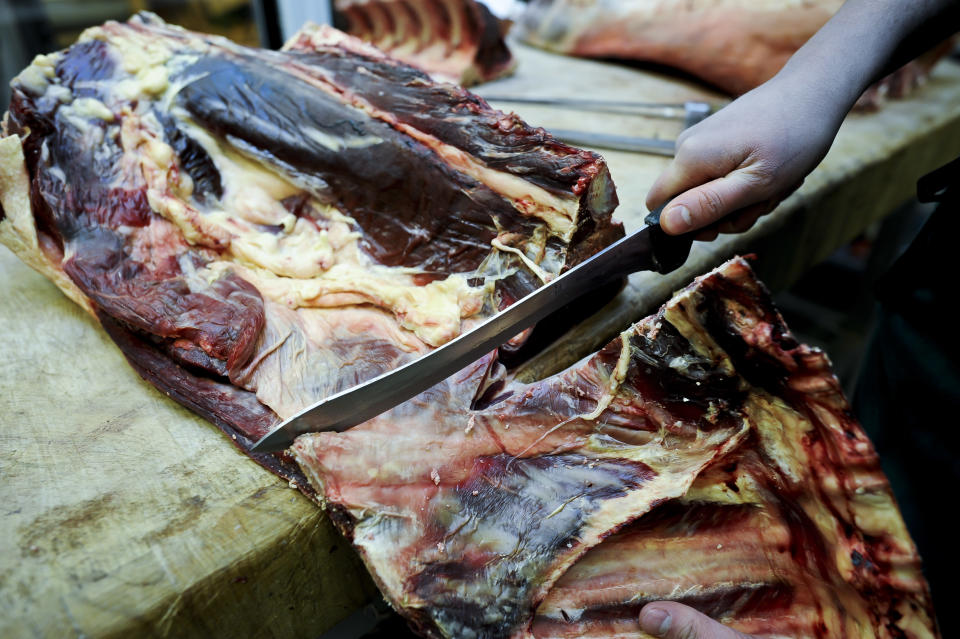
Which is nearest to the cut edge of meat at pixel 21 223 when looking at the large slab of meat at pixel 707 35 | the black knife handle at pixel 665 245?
the black knife handle at pixel 665 245

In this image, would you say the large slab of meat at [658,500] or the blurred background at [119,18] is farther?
the blurred background at [119,18]

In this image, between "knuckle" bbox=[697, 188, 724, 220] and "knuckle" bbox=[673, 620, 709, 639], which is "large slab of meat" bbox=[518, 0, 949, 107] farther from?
"knuckle" bbox=[673, 620, 709, 639]

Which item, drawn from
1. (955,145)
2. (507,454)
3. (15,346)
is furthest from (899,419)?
(15,346)

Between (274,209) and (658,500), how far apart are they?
1221 mm

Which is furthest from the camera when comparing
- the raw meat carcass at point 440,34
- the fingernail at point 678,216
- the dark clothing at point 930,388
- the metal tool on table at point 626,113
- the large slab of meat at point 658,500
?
the raw meat carcass at point 440,34

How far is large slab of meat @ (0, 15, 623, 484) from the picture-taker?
134cm

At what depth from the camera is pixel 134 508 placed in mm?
1057

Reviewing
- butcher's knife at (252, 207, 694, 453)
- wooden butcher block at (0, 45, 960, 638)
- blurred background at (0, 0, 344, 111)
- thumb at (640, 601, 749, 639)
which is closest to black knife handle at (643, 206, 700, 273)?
butcher's knife at (252, 207, 694, 453)

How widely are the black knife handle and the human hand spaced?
0.02 m

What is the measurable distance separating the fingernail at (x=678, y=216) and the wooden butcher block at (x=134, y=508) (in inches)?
15.1

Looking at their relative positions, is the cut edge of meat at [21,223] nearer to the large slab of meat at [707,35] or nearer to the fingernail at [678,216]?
the fingernail at [678,216]

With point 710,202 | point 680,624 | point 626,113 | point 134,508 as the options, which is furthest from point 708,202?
point 626,113

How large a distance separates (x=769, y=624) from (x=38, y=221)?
6.17 ft

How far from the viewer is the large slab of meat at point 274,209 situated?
1.34 meters
